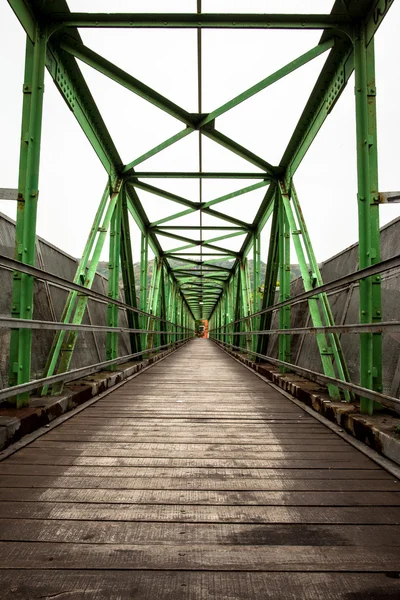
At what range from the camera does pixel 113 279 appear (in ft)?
20.1

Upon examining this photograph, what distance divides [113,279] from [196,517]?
4.93 metres

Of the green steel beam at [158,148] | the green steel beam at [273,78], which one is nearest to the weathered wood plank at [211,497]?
the green steel beam at [273,78]

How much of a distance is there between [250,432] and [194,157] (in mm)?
5014

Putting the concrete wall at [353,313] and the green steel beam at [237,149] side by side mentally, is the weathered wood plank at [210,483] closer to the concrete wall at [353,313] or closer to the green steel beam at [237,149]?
the concrete wall at [353,313]

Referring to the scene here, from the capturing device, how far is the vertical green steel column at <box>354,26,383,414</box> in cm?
283

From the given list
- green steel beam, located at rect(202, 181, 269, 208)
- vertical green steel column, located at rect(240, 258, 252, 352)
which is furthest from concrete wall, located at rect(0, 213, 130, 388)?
vertical green steel column, located at rect(240, 258, 252, 352)

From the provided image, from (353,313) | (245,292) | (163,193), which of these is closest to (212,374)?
(353,313)

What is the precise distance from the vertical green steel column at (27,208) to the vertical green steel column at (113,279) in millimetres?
2664

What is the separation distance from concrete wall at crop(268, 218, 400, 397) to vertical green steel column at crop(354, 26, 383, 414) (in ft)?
2.59

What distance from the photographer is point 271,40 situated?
4.17 metres

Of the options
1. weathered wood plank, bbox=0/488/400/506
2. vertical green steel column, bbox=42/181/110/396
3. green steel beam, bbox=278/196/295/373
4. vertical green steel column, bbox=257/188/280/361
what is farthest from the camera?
vertical green steel column, bbox=257/188/280/361

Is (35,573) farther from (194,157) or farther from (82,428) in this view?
(194,157)

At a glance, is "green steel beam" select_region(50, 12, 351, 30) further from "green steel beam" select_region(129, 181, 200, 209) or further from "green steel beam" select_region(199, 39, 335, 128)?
"green steel beam" select_region(129, 181, 200, 209)

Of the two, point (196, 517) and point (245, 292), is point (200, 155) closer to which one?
point (196, 517)
